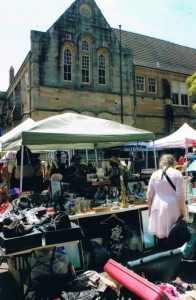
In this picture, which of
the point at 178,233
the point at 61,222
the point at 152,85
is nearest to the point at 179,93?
the point at 152,85

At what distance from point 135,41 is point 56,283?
94.5ft

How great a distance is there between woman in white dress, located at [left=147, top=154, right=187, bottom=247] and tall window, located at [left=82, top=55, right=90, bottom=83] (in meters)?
18.7

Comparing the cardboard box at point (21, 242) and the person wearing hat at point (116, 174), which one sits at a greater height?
the person wearing hat at point (116, 174)

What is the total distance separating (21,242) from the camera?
3637 mm

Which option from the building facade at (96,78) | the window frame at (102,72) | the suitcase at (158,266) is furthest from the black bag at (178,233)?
the window frame at (102,72)

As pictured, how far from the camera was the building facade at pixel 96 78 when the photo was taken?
20.7 m

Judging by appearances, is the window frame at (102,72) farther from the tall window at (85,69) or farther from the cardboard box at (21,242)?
the cardboard box at (21,242)

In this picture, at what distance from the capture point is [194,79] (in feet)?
67.2

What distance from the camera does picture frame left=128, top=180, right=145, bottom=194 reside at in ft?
22.9

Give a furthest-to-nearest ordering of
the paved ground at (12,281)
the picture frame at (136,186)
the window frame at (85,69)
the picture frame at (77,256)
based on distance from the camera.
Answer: the window frame at (85,69) → the picture frame at (136,186) → the picture frame at (77,256) → the paved ground at (12,281)

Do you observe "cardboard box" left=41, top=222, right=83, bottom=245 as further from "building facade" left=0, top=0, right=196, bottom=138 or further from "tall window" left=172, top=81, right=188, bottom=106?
"tall window" left=172, top=81, right=188, bottom=106

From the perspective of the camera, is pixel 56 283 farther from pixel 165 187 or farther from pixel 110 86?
pixel 110 86

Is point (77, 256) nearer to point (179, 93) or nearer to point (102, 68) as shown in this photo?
point (102, 68)

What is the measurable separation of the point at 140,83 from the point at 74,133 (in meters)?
21.1
